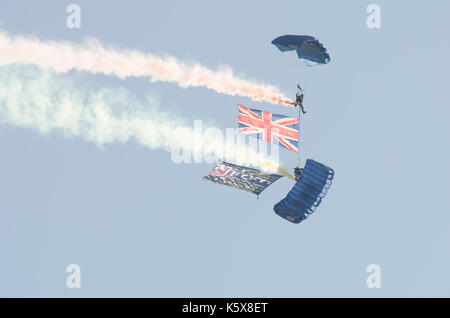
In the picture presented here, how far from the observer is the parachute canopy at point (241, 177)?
91688 mm

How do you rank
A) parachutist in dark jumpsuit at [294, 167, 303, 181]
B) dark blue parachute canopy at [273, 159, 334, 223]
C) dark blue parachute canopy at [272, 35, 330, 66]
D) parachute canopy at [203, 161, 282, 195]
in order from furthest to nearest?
1. parachutist in dark jumpsuit at [294, 167, 303, 181]
2. parachute canopy at [203, 161, 282, 195]
3. dark blue parachute canopy at [273, 159, 334, 223]
4. dark blue parachute canopy at [272, 35, 330, 66]

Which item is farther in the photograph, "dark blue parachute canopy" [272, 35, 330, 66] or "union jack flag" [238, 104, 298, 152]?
"union jack flag" [238, 104, 298, 152]

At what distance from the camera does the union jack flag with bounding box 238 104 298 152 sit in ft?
302

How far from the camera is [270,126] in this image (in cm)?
9231

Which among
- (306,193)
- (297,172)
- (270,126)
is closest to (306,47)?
(270,126)

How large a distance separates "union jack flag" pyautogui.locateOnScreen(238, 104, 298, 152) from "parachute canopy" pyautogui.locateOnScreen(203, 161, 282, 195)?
5.94ft

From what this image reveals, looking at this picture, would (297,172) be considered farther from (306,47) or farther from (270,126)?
(306,47)

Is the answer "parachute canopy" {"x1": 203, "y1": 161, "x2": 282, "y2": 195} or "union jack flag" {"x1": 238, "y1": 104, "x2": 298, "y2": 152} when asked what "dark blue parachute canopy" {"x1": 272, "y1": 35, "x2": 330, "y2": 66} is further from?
"parachute canopy" {"x1": 203, "y1": 161, "x2": 282, "y2": 195}

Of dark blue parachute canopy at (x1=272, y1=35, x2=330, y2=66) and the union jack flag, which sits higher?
dark blue parachute canopy at (x1=272, y1=35, x2=330, y2=66)

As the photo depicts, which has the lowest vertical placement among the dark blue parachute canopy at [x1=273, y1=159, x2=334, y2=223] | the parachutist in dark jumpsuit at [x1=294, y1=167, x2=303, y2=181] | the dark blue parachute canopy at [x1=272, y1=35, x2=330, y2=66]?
the dark blue parachute canopy at [x1=273, y1=159, x2=334, y2=223]

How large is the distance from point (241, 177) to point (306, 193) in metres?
3.65

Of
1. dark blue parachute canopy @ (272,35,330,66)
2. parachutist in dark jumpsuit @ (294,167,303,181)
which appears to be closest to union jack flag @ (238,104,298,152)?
parachutist in dark jumpsuit @ (294,167,303,181)
